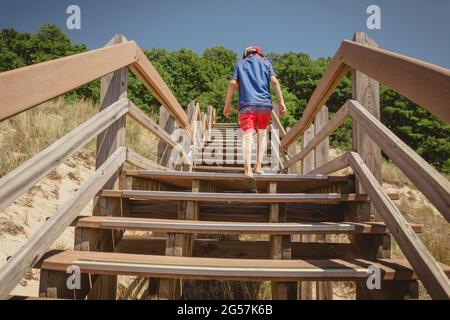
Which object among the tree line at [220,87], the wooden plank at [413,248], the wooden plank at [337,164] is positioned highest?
the tree line at [220,87]

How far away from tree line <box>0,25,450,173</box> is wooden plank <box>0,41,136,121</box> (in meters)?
14.8

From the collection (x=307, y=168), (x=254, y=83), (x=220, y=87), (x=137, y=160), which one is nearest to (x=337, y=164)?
(x=254, y=83)

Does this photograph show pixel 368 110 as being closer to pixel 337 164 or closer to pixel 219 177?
pixel 337 164

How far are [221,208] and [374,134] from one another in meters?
1.32

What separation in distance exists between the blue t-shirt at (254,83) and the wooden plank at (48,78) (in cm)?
165

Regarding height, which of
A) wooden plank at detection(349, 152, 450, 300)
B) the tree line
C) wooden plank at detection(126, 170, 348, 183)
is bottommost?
wooden plank at detection(349, 152, 450, 300)

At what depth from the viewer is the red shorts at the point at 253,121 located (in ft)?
11.6

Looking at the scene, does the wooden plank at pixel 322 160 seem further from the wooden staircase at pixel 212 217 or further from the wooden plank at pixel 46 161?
the wooden plank at pixel 46 161

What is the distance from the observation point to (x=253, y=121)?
358 centimetres

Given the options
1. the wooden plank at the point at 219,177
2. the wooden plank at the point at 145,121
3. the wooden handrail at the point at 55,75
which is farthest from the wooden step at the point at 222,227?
the wooden plank at the point at 145,121

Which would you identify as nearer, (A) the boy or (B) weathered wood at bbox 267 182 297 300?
(B) weathered wood at bbox 267 182 297 300

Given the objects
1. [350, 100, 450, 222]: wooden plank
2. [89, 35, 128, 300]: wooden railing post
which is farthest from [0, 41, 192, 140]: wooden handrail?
[350, 100, 450, 222]: wooden plank

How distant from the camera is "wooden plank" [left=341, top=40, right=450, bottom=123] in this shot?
4.04 feet

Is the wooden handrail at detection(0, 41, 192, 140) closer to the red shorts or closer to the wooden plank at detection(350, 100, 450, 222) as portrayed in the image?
the red shorts
